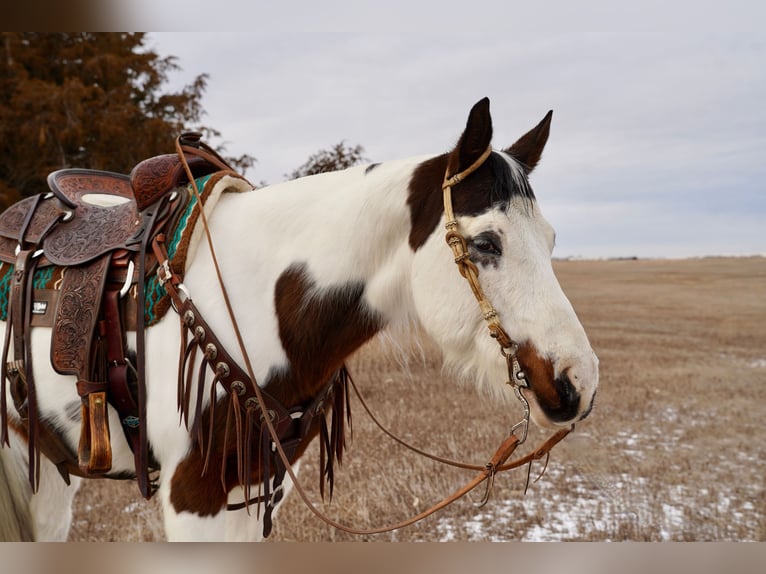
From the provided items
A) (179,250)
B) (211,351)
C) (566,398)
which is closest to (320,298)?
(211,351)

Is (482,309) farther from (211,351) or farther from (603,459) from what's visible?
(603,459)

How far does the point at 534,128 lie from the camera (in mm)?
1628

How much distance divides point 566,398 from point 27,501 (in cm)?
209

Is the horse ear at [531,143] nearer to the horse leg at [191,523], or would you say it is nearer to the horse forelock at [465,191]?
the horse forelock at [465,191]

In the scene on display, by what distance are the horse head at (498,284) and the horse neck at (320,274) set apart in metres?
0.08

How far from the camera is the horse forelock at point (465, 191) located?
56.6 inches

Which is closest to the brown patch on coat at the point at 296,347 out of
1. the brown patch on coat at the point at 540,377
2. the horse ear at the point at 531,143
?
the brown patch on coat at the point at 540,377

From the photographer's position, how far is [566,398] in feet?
4.40

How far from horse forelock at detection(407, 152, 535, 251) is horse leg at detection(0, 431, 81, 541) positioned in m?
1.73

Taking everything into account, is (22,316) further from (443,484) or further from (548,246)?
(443,484)

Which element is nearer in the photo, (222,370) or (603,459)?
(222,370)

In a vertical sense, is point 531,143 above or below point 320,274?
above

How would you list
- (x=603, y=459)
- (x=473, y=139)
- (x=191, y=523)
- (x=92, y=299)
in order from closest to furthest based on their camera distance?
(x=473, y=139) < (x=191, y=523) < (x=92, y=299) < (x=603, y=459)

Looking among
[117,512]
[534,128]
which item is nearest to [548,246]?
[534,128]
